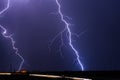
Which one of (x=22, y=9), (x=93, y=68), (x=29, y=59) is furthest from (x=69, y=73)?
(x=22, y=9)

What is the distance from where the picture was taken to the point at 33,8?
6340 mm

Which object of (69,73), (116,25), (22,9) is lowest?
(69,73)

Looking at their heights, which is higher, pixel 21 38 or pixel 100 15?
pixel 100 15

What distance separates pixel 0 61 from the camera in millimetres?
6145

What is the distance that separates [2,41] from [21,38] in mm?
442

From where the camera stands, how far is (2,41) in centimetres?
618

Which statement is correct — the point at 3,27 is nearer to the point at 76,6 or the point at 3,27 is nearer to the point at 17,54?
the point at 17,54

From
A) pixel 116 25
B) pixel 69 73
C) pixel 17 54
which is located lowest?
pixel 69 73

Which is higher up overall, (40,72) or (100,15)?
(100,15)

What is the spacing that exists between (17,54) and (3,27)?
0.71 meters

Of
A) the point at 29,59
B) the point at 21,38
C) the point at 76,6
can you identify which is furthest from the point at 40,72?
the point at 76,6

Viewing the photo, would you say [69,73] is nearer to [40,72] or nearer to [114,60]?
[40,72]

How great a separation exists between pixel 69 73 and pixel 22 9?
6.13 feet

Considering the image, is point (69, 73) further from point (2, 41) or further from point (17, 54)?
point (2, 41)
